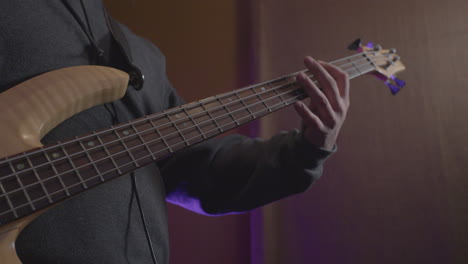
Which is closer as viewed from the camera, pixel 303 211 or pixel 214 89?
pixel 303 211

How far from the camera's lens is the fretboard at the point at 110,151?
→ 277mm

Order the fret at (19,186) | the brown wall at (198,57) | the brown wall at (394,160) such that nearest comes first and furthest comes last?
the fret at (19,186)
the brown wall at (394,160)
the brown wall at (198,57)

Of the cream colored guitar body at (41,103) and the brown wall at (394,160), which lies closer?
the cream colored guitar body at (41,103)

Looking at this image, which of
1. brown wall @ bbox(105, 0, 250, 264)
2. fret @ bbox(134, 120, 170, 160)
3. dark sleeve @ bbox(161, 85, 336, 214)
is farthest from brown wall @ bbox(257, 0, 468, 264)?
fret @ bbox(134, 120, 170, 160)

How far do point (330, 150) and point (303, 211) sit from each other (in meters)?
0.41

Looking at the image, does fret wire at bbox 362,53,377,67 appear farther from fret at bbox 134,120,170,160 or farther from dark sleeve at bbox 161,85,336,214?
fret at bbox 134,120,170,160

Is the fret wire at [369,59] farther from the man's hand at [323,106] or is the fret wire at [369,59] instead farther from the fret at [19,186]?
the fret at [19,186]

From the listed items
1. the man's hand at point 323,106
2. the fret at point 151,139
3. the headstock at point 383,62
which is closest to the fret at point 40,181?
the fret at point 151,139

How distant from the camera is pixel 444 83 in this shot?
90 cm

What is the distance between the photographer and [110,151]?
342 millimetres

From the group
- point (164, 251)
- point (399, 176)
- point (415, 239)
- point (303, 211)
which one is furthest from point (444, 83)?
point (164, 251)

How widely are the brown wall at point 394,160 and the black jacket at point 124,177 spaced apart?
0.38 metres

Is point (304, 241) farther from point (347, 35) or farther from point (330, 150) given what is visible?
point (347, 35)

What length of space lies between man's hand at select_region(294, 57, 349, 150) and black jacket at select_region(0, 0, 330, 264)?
28mm
